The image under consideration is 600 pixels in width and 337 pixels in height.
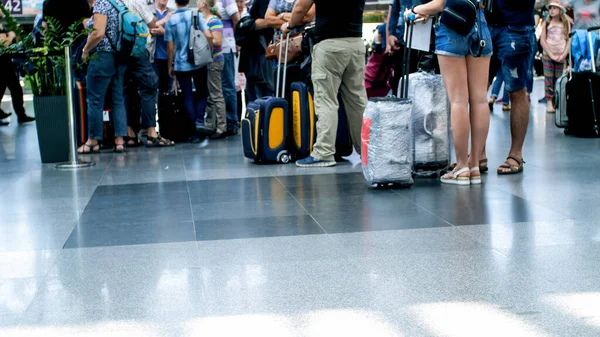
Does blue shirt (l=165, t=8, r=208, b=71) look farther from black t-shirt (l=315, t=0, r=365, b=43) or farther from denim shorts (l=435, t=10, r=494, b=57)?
denim shorts (l=435, t=10, r=494, b=57)

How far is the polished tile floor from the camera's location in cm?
334

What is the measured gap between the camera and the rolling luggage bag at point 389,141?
6297 mm

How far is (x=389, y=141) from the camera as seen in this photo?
6305mm

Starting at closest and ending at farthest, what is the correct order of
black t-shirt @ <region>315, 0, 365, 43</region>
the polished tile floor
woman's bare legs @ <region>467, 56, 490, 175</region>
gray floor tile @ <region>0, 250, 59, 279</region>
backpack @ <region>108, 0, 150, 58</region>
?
1. the polished tile floor
2. gray floor tile @ <region>0, 250, 59, 279</region>
3. woman's bare legs @ <region>467, 56, 490, 175</region>
4. black t-shirt @ <region>315, 0, 365, 43</region>
5. backpack @ <region>108, 0, 150, 58</region>

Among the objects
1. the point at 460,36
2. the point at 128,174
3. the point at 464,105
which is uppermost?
the point at 460,36

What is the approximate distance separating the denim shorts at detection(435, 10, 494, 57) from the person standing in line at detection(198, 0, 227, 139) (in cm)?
429

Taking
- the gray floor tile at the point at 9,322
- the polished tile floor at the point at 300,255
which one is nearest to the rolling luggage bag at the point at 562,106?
the polished tile floor at the point at 300,255

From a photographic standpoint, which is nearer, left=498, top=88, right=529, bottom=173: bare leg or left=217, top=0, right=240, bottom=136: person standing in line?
left=498, top=88, right=529, bottom=173: bare leg

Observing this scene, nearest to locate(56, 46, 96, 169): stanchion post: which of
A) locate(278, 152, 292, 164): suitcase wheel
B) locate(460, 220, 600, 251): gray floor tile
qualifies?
locate(278, 152, 292, 164): suitcase wheel

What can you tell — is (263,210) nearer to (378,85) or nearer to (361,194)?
(361,194)

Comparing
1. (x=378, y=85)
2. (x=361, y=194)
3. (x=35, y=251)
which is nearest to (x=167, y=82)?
(x=378, y=85)

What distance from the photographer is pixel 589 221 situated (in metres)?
5.00

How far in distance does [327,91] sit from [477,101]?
1516 mm

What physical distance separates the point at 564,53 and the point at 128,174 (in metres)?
7.04
